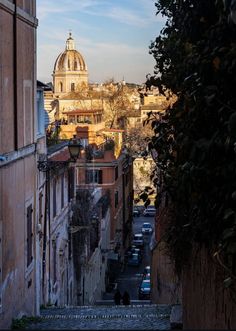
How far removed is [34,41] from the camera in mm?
16547

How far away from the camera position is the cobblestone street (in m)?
12.7

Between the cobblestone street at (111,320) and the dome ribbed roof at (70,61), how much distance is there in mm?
109375

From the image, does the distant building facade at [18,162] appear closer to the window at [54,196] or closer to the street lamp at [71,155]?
the street lamp at [71,155]

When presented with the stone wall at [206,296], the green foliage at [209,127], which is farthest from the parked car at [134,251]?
the green foliage at [209,127]

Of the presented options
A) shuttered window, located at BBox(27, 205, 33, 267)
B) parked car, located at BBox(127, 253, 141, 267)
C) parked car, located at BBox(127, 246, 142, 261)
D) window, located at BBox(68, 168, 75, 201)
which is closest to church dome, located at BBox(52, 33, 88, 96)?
parked car, located at BBox(127, 246, 142, 261)

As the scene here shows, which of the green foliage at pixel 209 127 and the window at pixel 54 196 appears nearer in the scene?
the green foliage at pixel 209 127

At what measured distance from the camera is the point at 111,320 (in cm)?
1405

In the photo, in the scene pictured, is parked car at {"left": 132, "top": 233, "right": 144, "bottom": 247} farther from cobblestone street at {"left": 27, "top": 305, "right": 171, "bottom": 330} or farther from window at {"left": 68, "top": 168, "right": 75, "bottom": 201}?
cobblestone street at {"left": 27, "top": 305, "right": 171, "bottom": 330}

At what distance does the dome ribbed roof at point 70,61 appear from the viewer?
12431cm

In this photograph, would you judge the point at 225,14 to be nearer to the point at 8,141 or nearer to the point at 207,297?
the point at 207,297

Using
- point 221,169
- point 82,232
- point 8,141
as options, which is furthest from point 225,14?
point 82,232

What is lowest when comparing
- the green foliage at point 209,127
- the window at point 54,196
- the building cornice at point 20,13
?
the window at point 54,196

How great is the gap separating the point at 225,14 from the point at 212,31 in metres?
0.31

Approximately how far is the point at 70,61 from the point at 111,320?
11308 cm
